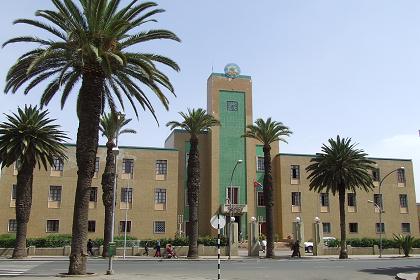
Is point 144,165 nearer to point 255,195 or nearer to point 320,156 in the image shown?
point 255,195

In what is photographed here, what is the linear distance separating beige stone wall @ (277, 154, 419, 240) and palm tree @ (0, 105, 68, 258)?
3290 cm

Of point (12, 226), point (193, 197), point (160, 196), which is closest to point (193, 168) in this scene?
point (193, 197)


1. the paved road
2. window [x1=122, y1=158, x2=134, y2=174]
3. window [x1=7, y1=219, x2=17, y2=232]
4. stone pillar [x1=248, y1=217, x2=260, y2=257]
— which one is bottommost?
the paved road

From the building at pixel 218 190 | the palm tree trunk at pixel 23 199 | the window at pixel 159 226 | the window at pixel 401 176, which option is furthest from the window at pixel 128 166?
the window at pixel 401 176

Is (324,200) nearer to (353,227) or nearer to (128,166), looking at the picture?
(353,227)

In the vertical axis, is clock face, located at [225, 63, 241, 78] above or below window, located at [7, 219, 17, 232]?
above

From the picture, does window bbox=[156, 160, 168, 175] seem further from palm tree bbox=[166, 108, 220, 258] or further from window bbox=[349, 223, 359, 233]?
window bbox=[349, 223, 359, 233]

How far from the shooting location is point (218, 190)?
58906 mm

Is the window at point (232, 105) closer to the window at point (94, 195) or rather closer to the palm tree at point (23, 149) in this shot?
the window at point (94, 195)

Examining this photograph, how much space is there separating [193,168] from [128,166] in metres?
17.5

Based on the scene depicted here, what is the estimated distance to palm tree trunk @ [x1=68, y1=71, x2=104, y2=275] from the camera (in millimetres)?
20391

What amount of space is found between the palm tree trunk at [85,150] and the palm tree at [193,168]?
20.0 metres

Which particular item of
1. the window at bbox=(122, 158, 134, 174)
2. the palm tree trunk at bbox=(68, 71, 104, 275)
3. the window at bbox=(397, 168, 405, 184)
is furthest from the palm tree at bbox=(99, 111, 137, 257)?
the window at bbox=(397, 168, 405, 184)

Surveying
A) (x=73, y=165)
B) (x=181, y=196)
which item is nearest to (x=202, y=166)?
(x=181, y=196)
